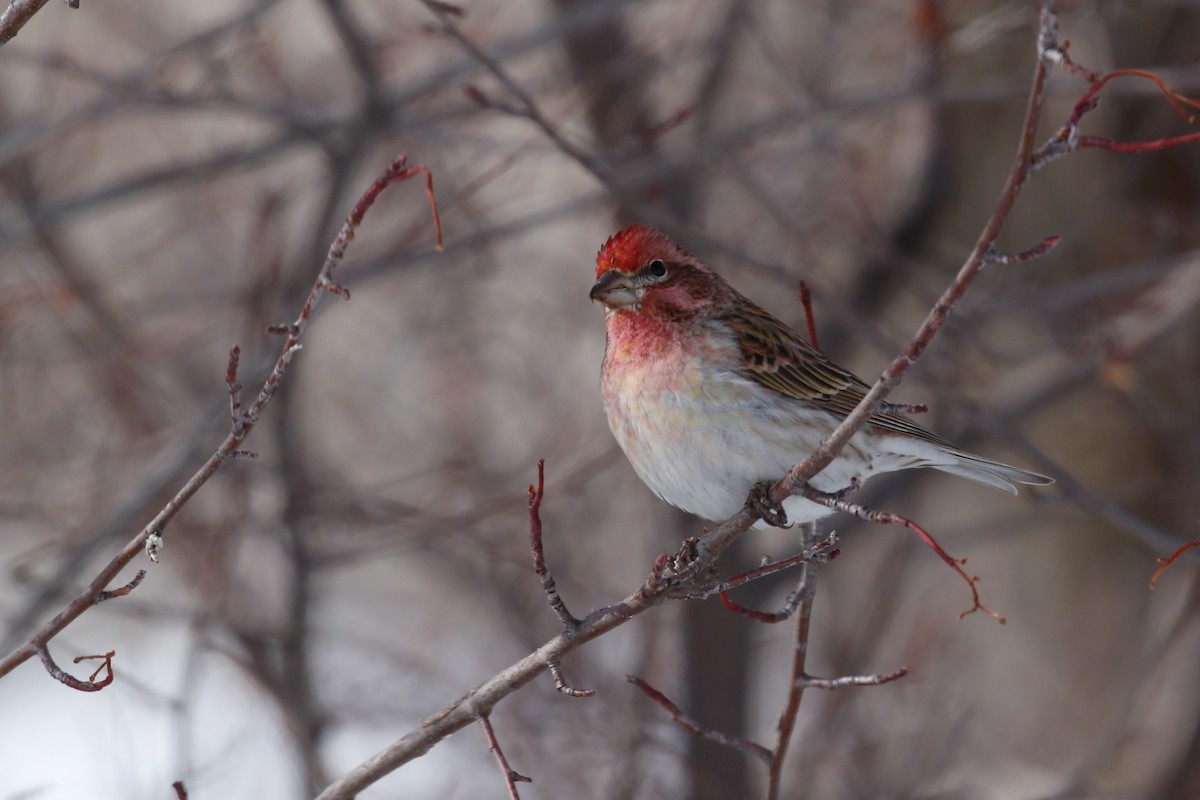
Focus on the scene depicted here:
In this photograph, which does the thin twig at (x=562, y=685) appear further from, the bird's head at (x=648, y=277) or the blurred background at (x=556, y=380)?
the blurred background at (x=556, y=380)

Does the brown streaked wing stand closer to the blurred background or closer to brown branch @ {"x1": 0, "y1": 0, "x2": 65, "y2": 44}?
the blurred background

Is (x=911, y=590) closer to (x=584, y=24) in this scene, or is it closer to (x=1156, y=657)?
(x=1156, y=657)

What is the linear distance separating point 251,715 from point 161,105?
4.14m

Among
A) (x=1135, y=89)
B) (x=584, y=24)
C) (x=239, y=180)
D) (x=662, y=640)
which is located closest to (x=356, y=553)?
(x=662, y=640)

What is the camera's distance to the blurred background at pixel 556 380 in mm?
7195

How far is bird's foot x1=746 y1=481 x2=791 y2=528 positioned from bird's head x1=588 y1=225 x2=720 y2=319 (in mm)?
982

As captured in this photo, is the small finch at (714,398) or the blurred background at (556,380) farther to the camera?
the blurred background at (556,380)

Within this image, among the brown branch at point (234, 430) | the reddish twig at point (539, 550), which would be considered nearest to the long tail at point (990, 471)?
the reddish twig at point (539, 550)

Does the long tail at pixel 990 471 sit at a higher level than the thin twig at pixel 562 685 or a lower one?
higher

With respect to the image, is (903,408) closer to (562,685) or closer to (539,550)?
(539,550)

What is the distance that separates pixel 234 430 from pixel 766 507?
155 centimetres

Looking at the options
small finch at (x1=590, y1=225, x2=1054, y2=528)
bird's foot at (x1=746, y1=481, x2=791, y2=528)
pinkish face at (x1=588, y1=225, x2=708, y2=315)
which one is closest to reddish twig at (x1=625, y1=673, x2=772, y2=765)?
bird's foot at (x1=746, y1=481, x2=791, y2=528)

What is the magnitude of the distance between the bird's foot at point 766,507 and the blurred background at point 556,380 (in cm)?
168

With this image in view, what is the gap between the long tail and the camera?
4.93 metres
